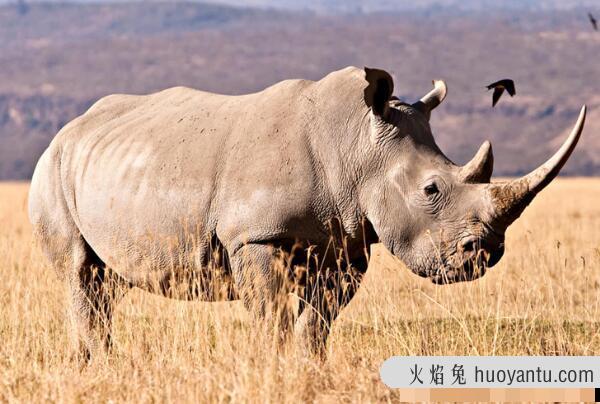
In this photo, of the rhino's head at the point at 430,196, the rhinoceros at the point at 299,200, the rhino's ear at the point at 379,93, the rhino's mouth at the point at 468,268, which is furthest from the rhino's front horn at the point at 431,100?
the rhino's mouth at the point at 468,268

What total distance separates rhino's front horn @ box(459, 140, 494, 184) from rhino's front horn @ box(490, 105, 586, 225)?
0.18 metres

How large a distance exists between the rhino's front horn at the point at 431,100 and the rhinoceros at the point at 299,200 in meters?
0.01

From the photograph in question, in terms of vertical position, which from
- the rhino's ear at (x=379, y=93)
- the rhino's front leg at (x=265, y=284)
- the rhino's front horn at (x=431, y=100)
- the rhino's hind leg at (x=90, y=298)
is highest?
the rhino's ear at (x=379, y=93)

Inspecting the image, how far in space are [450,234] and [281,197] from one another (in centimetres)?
98

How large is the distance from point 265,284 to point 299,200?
0.52 meters

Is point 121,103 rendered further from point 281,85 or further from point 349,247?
point 349,247

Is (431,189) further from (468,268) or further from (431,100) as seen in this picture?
(431,100)

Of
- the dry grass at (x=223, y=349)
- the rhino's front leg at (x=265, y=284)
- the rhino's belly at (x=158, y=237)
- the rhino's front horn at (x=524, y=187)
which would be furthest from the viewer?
the rhino's belly at (x=158, y=237)

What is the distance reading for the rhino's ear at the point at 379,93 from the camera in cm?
739

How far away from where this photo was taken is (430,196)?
7.32m

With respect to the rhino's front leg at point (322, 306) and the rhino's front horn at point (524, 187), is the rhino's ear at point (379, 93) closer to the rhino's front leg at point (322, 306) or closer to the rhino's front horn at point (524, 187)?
the rhino's front horn at point (524, 187)

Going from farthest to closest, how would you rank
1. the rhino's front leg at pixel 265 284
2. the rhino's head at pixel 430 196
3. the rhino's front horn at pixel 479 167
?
the rhino's front leg at pixel 265 284 < the rhino's front horn at pixel 479 167 < the rhino's head at pixel 430 196

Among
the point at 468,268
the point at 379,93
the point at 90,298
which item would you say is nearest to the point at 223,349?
the point at 468,268

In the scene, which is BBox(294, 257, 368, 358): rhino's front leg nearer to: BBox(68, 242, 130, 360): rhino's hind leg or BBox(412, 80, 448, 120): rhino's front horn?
BBox(412, 80, 448, 120): rhino's front horn
